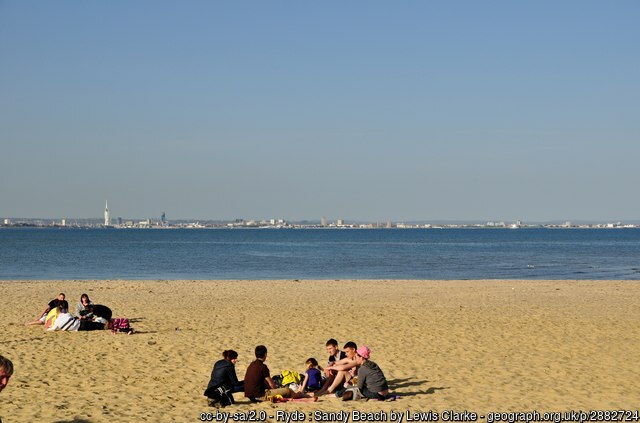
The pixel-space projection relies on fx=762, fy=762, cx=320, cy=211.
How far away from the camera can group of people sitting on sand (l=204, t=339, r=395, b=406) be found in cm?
1205

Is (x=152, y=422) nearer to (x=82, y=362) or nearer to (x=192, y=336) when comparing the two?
(x=82, y=362)

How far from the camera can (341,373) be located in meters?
12.6

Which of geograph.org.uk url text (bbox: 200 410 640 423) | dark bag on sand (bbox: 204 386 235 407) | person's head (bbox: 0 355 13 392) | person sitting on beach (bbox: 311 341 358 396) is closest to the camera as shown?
person's head (bbox: 0 355 13 392)

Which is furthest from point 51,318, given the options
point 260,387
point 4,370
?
point 4,370

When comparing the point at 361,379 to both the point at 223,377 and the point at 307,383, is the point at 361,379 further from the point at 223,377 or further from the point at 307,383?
the point at 223,377

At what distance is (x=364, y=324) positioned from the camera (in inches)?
834

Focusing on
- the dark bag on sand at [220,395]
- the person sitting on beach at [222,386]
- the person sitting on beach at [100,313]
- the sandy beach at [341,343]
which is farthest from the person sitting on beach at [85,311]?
the dark bag on sand at [220,395]

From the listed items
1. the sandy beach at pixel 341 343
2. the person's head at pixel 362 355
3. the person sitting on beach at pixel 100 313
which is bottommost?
the sandy beach at pixel 341 343

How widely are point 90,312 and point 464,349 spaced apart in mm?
9347

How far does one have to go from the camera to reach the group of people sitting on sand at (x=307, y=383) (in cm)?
1205

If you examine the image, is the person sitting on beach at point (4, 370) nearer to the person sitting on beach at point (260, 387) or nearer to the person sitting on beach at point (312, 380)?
the person sitting on beach at point (260, 387)

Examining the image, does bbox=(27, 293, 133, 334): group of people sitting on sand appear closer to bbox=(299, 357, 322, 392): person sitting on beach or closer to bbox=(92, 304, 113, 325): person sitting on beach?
bbox=(92, 304, 113, 325): person sitting on beach

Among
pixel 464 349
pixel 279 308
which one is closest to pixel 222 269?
pixel 279 308

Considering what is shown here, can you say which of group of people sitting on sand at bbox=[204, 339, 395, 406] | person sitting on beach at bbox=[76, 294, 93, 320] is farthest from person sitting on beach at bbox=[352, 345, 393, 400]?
person sitting on beach at bbox=[76, 294, 93, 320]
